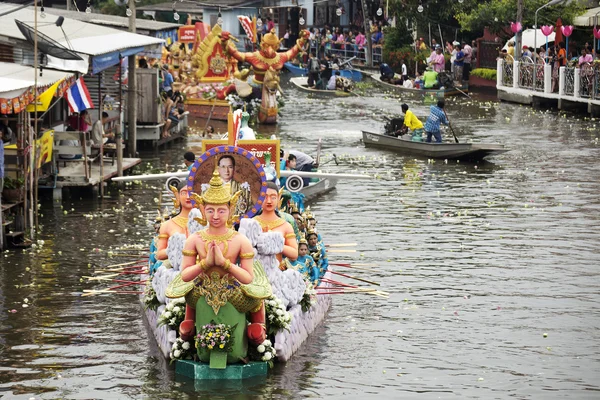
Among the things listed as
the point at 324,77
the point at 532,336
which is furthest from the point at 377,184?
the point at 324,77

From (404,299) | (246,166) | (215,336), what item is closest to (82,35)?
(404,299)

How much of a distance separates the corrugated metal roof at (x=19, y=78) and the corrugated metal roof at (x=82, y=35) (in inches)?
54.2

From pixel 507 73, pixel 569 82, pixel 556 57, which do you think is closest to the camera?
pixel 569 82

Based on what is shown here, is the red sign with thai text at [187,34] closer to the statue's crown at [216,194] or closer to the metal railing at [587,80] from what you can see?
the metal railing at [587,80]

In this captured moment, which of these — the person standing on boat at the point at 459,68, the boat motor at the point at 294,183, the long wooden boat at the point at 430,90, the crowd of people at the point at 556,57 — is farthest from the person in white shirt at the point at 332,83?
the boat motor at the point at 294,183

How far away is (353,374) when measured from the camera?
1479 cm

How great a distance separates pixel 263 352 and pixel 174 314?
1.10m

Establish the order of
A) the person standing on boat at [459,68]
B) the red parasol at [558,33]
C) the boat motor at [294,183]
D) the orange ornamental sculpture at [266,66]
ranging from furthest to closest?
the person standing on boat at [459,68]
the red parasol at [558,33]
the orange ornamental sculpture at [266,66]
the boat motor at [294,183]

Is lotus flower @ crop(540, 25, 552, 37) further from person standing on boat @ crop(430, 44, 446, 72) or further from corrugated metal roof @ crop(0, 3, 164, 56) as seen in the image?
corrugated metal roof @ crop(0, 3, 164, 56)

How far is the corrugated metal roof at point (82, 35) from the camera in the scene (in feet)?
84.1

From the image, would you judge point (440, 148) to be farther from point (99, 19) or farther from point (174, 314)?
point (174, 314)

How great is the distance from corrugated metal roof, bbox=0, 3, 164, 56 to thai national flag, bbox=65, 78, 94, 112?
81 centimetres

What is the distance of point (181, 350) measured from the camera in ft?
46.9

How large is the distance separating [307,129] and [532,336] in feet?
79.8
